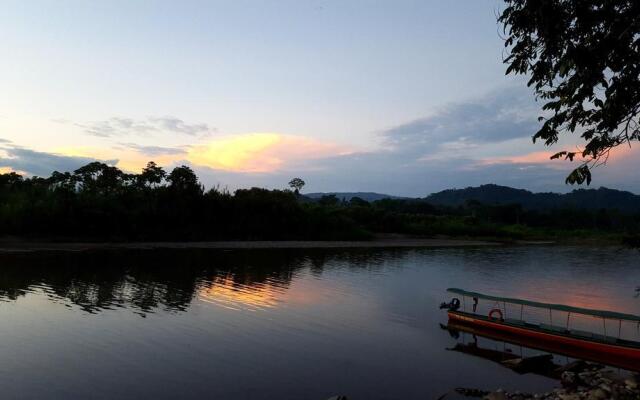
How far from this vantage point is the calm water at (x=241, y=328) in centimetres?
1471

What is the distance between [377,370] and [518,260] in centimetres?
4991

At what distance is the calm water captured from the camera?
48.3 feet

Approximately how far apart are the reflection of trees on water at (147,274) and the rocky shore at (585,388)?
17.5m

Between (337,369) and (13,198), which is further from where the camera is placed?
(13,198)

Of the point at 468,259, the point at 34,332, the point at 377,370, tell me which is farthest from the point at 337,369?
the point at 468,259

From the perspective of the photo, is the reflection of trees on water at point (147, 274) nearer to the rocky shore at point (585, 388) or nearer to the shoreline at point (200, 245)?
the shoreline at point (200, 245)

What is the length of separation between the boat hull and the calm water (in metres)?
1.72

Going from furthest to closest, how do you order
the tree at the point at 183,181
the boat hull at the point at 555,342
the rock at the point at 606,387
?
the tree at the point at 183,181
the boat hull at the point at 555,342
the rock at the point at 606,387

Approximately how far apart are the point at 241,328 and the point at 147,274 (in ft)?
60.1

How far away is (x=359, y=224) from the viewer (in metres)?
99.1

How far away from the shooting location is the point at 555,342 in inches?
760

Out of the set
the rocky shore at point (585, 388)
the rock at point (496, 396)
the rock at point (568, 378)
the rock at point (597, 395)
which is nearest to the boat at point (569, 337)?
the rocky shore at point (585, 388)

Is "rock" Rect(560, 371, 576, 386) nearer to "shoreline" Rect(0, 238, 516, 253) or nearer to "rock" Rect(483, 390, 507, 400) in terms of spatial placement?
"rock" Rect(483, 390, 507, 400)

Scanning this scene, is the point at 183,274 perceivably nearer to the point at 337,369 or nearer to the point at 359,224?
the point at 337,369
